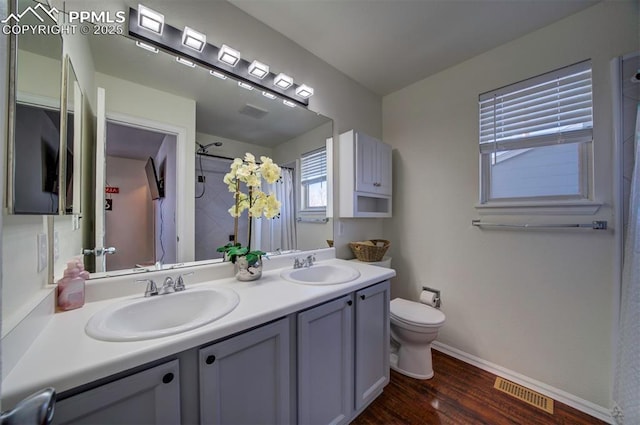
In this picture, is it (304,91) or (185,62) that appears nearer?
(185,62)

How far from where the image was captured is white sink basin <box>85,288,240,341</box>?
74 centimetres

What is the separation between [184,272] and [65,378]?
2.19 ft

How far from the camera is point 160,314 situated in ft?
3.38

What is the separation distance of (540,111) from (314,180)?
5.50 feet

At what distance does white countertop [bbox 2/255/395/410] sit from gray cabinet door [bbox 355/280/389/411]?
1.29 ft

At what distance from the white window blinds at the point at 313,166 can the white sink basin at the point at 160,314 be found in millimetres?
1079

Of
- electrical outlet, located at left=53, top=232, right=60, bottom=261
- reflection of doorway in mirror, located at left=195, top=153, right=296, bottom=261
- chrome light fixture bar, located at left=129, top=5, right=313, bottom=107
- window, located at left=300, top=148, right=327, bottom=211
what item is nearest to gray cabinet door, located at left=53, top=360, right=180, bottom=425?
electrical outlet, located at left=53, top=232, right=60, bottom=261

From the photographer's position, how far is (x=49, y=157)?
0.76 meters

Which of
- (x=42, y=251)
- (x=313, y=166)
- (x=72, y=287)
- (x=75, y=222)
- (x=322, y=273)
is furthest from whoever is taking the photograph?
(x=313, y=166)

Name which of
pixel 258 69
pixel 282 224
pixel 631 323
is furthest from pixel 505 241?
pixel 258 69

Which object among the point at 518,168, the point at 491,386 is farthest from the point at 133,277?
the point at 518,168

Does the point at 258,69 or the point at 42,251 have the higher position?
the point at 258,69

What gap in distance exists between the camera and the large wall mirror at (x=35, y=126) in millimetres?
618

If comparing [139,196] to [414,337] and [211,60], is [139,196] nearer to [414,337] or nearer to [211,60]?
[211,60]
